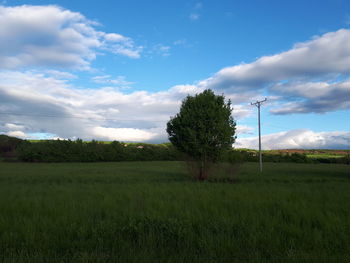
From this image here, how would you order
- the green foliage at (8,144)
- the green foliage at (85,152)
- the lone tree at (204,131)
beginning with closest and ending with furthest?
the lone tree at (204,131)
the green foliage at (85,152)
the green foliage at (8,144)

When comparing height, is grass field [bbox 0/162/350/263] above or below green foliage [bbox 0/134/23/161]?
below

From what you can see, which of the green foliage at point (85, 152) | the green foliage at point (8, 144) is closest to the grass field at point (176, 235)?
the green foliage at point (85, 152)

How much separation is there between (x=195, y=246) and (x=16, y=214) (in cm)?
554

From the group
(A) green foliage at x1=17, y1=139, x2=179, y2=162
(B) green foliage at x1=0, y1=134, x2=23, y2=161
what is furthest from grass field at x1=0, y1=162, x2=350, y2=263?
(B) green foliage at x1=0, y1=134, x2=23, y2=161

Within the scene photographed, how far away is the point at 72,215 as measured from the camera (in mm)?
7203

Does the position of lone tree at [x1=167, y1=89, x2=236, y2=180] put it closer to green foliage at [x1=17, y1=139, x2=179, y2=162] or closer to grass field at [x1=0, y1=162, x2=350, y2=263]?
grass field at [x1=0, y1=162, x2=350, y2=263]

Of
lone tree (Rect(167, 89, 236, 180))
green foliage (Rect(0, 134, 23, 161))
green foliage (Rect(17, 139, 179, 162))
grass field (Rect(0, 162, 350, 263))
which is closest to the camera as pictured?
grass field (Rect(0, 162, 350, 263))

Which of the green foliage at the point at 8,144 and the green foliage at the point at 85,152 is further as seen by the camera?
the green foliage at the point at 8,144

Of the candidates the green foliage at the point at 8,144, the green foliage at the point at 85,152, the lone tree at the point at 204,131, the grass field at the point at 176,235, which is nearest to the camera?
the grass field at the point at 176,235

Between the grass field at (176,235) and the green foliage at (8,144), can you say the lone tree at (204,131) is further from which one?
the green foliage at (8,144)

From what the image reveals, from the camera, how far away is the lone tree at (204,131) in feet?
81.5

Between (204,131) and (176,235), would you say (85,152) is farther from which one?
(176,235)

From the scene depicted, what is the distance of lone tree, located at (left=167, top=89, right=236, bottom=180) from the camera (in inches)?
977

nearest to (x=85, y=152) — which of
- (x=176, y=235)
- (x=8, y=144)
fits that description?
(x=8, y=144)
